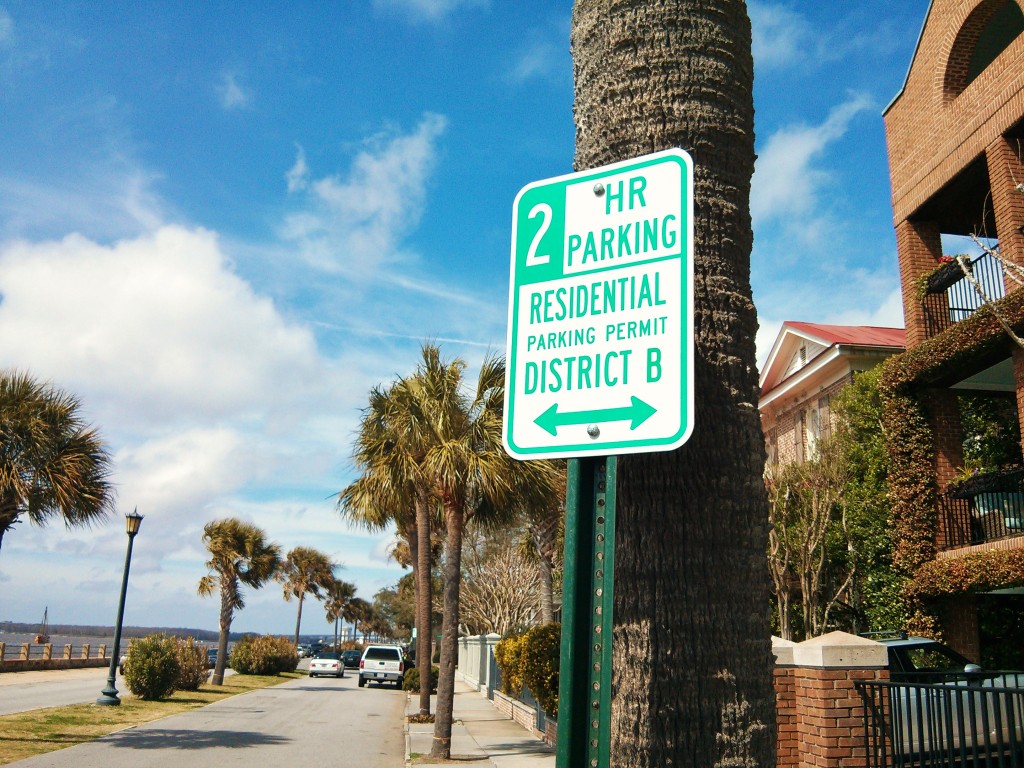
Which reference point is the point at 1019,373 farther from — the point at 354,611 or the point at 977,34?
the point at 354,611

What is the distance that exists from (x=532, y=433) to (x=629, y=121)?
1.48 meters

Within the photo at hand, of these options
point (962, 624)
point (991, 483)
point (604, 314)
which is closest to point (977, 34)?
point (991, 483)

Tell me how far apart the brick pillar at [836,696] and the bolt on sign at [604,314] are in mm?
6497

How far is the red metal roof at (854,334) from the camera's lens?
23.3 m

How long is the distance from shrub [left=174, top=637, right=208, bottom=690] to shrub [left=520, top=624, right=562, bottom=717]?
14.7 metres

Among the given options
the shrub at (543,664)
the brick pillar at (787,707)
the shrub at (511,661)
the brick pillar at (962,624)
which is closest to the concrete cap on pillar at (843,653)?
the brick pillar at (787,707)

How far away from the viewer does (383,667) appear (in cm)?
3806

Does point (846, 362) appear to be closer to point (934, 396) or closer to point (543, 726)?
A: point (934, 396)

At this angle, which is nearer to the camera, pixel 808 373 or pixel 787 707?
pixel 787 707

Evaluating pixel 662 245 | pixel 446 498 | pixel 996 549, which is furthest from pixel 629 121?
pixel 996 549

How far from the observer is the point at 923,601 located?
16672mm

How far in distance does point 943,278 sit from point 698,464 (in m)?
16.8

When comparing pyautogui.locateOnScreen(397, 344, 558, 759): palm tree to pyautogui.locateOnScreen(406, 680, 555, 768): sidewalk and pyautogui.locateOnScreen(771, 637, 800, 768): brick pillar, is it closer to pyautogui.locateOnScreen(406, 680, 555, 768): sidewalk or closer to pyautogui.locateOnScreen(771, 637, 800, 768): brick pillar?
pyautogui.locateOnScreen(406, 680, 555, 768): sidewalk

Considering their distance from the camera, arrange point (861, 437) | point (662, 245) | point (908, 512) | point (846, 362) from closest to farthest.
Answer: point (662, 245) < point (908, 512) < point (861, 437) < point (846, 362)
